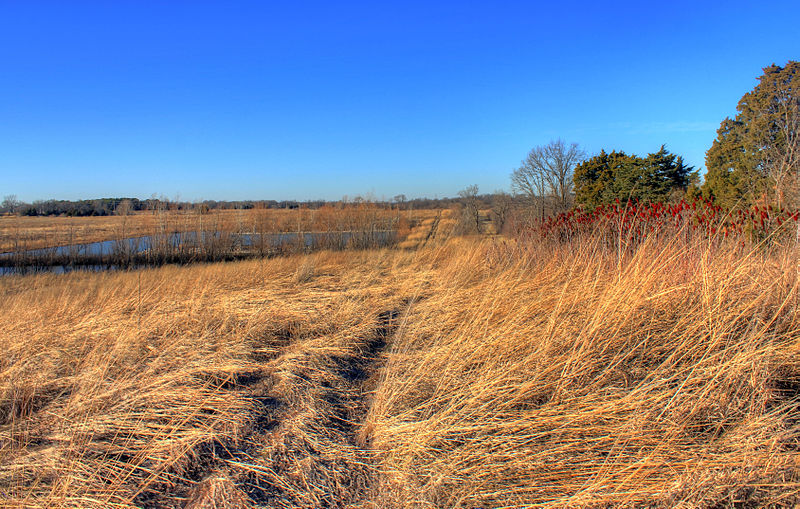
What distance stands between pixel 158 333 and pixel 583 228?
6414 mm

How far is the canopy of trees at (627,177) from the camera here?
64.4ft

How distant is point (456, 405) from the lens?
2270 mm

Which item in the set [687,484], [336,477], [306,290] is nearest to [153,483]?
[336,477]

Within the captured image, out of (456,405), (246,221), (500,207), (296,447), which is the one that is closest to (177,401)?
(296,447)

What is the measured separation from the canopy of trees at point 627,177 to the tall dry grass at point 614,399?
1648 cm

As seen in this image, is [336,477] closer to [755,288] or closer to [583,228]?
[755,288]

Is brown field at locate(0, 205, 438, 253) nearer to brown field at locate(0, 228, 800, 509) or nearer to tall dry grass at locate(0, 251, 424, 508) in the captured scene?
tall dry grass at locate(0, 251, 424, 508)

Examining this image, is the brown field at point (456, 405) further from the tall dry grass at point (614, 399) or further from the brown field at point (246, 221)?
the brown field at point (246, 221)

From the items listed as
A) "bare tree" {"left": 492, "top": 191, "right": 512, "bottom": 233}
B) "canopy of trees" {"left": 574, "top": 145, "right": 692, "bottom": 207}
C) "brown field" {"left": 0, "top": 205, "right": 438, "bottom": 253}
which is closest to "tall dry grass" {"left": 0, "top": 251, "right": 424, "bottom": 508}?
"brown field" {"left": 0, "top": 205, "right": 438, "bottom": 253}

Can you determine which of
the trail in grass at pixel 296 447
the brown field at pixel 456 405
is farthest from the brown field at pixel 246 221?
the trail in grass at pixel 296 447

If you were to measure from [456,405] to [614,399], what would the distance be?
88cm

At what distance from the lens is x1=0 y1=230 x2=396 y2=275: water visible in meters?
19.6

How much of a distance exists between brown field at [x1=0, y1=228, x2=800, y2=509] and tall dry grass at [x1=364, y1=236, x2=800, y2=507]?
12 mm

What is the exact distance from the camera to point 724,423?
1913 mm
